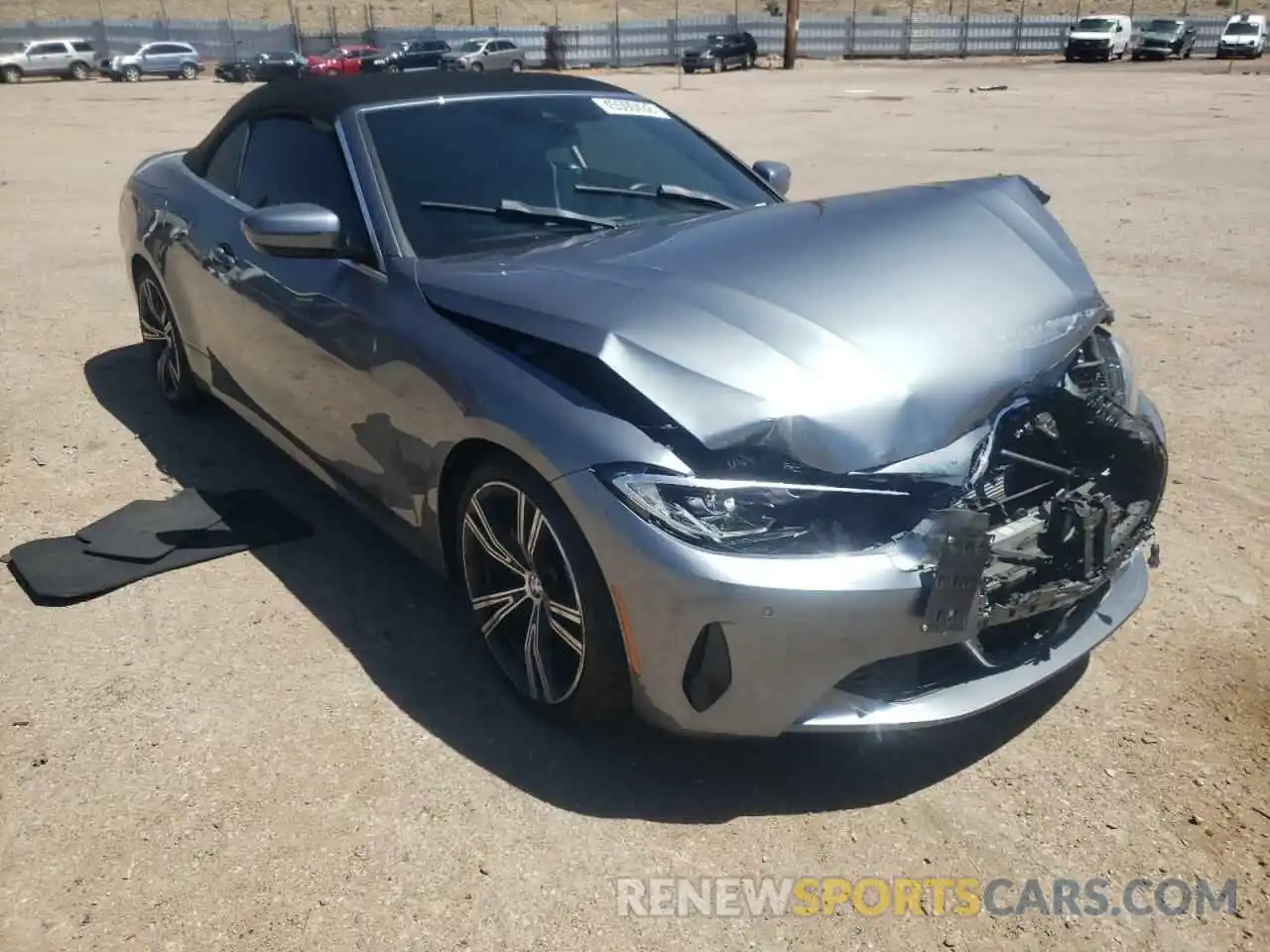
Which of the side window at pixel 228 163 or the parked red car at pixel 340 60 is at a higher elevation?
the parked red car at pixel 340 60

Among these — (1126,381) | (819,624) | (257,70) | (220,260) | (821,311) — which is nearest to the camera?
(819,624)

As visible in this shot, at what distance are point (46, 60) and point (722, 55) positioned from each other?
84.5 feet

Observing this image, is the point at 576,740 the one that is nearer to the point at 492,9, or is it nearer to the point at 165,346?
the point at 165,346

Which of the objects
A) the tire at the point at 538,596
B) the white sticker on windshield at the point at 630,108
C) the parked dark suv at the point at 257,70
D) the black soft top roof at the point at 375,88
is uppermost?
the parked dark suv at the point at 257,70

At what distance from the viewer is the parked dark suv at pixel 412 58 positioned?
37.3m

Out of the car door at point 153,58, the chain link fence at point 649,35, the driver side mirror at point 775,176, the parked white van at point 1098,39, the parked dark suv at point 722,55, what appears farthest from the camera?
the chain link fence at point 649,35

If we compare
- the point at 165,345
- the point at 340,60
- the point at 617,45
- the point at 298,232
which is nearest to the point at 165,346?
the point at 165,345

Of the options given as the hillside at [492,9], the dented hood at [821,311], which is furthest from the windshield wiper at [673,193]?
the hillside at [492,9]

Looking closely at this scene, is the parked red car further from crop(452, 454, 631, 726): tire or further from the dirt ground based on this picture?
crop(452, 454, 631, 726): tire

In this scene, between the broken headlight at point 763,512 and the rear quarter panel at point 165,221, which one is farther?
the rear quarter panel at point 165,221

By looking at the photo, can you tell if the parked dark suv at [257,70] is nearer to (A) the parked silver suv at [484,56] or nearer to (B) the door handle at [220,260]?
(A) the parked silver suv at [484,56]

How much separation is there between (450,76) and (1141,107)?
70.8ft

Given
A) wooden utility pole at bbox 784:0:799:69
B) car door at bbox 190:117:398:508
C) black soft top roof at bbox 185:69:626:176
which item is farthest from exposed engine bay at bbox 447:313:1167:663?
wooden utility pole at bbox 784:0:799:69

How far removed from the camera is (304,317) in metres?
3.64
